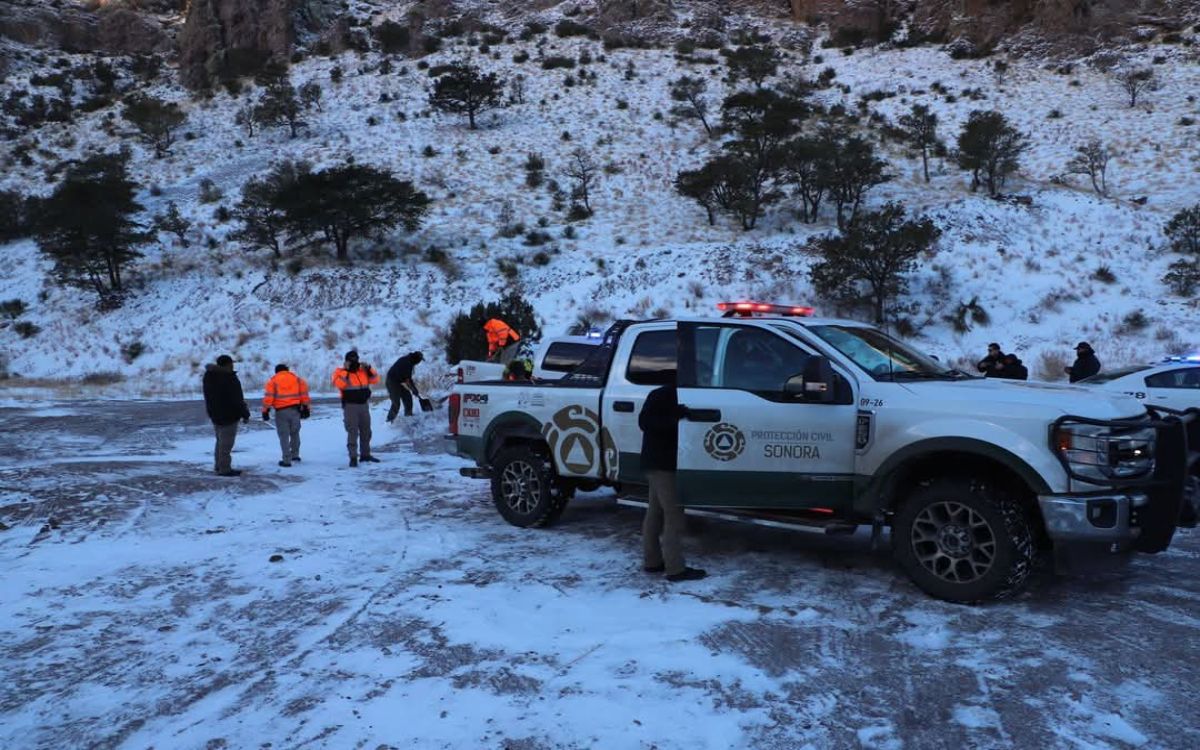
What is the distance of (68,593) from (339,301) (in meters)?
25.0

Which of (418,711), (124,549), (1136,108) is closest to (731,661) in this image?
(418,711)

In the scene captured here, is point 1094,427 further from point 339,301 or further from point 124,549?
point 339,301

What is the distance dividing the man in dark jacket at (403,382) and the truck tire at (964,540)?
397 inches

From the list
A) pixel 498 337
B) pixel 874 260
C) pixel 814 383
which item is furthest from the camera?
pixel 874 260

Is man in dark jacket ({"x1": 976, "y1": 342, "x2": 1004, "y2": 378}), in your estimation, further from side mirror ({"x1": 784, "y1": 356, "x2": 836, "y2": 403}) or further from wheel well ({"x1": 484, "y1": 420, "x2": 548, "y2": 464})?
wheel well ({"x1": 484, "y1": 420, "x2": 548, "y2": 464})

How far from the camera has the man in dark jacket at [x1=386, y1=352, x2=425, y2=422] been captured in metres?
14.0

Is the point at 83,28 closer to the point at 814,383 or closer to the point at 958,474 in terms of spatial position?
the point at 814,383

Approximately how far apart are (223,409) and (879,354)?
852 centimetres

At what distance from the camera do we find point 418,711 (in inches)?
153

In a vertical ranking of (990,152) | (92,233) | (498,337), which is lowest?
(498,337)

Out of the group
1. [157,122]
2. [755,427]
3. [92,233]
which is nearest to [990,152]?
[755,427]

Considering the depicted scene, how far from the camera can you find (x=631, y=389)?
21.8ft

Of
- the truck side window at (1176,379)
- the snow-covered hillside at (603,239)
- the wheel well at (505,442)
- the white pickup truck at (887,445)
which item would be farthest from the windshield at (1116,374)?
the snow-covered hillside at (603,239)

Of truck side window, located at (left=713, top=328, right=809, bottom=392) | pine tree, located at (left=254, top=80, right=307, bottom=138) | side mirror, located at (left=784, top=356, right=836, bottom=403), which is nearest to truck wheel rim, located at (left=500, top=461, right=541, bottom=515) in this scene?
truck side window, located at (left=713, top=328, right=809, bottom=392)
